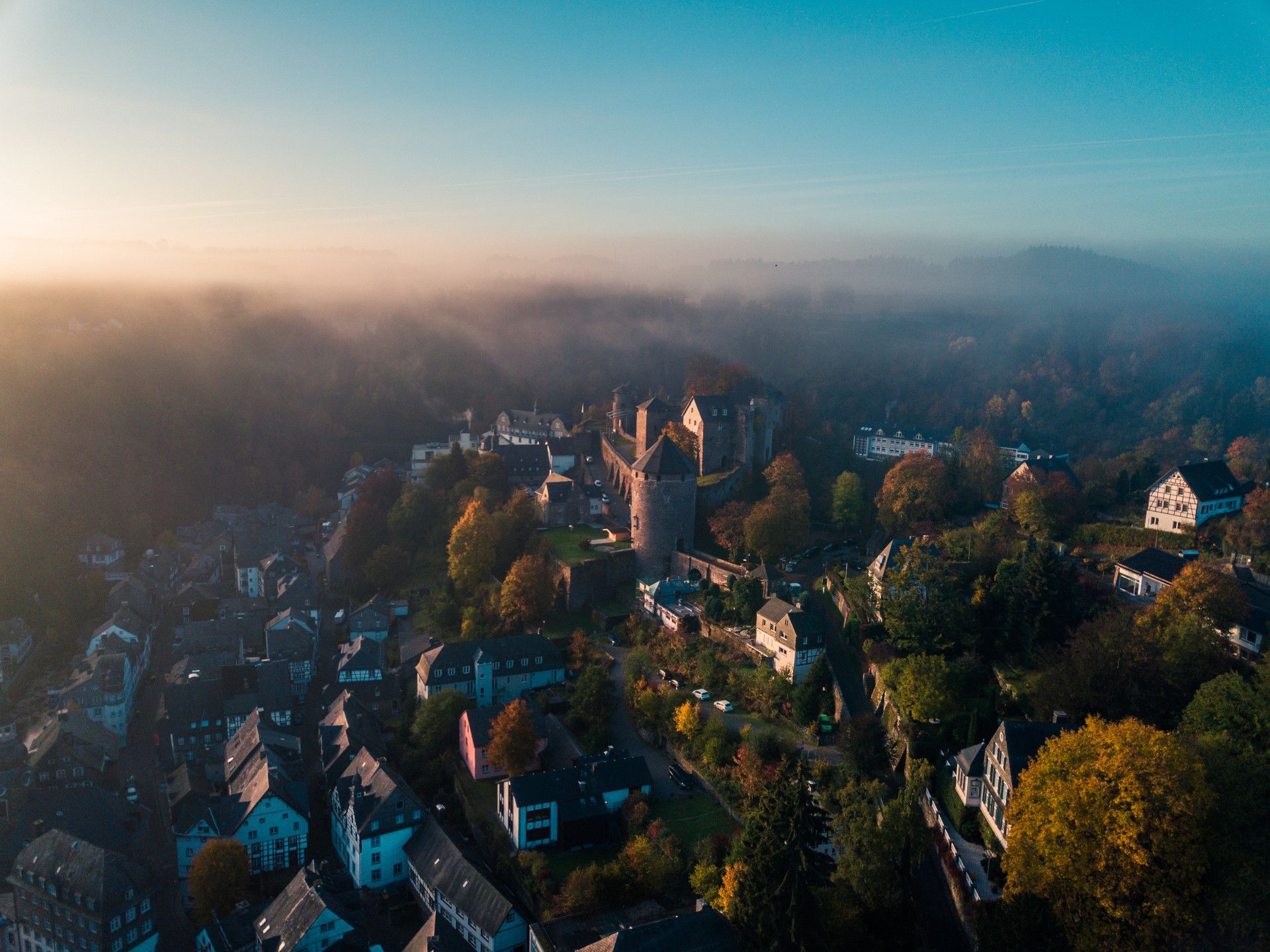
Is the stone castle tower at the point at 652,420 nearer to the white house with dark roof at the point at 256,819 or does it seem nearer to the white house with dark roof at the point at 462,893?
the white house with dark roof at the point at 256,819

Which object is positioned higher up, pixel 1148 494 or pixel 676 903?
pixel 1148 494

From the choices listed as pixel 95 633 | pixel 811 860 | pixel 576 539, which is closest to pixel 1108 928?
pixel 811 860

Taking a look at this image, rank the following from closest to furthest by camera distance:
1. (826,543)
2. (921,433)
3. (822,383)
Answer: (826,543), (921,433), (822,383)

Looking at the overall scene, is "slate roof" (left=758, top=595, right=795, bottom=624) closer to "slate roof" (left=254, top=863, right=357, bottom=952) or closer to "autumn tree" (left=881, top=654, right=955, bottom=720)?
"autumn tree" (left=881, top=654, right=955, bottom=720)

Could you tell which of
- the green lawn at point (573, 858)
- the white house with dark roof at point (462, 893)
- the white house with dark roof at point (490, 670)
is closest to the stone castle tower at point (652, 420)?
the white house with dark roof at point (490, 670)

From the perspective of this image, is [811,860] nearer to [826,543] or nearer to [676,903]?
[676,903]

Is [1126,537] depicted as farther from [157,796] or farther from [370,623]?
[157,796]
